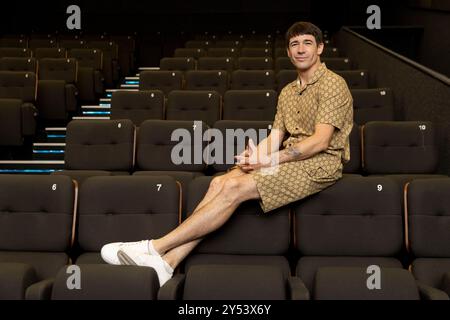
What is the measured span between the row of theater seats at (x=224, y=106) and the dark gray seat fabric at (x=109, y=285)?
116cm

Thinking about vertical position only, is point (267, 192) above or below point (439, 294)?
above

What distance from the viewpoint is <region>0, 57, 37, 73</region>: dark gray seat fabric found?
9.68ft

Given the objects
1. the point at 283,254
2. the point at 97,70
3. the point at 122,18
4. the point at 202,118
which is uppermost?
the point at 122,18

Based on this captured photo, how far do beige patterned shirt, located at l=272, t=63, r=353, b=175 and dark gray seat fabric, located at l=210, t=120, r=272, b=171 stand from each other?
370mm

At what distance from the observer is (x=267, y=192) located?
47.4 inches

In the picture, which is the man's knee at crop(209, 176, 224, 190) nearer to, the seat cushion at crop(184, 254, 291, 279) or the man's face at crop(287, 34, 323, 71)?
the seat cushion at crop(184, 254, 291, 279)

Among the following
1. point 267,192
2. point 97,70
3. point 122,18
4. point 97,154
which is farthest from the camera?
point 122,18

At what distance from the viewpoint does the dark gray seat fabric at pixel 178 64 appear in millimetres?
2949

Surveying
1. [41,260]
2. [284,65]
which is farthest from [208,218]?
[284,65]

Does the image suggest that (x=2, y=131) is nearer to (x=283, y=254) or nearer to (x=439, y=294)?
(x=283, y=254)

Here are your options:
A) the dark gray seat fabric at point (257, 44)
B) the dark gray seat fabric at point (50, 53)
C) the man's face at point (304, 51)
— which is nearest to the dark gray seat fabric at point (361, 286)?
the man's face at point (304, 51)

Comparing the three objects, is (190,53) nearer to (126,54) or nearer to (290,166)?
(126,54)

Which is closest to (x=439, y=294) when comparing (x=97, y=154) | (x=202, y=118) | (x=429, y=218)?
(x=429, y=218)

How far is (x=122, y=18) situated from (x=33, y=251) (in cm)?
426
